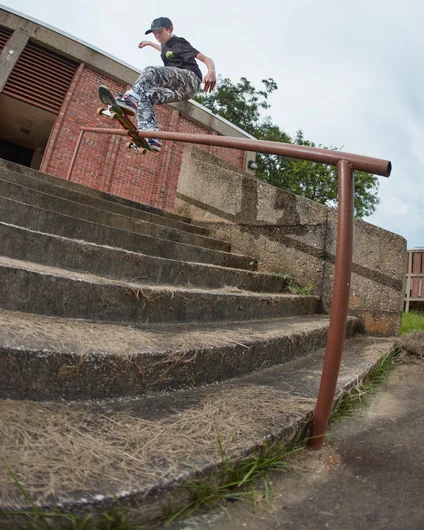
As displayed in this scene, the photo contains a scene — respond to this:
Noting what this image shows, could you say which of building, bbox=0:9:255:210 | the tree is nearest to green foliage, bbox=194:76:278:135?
the tree

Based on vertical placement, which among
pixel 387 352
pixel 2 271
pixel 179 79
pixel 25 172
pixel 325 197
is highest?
pixel 325 197

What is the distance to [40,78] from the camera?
1033cm

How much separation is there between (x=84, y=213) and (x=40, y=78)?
31.4ft

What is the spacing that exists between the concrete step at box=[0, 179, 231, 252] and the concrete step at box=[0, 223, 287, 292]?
44cm

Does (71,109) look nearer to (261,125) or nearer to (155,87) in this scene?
(155,87)

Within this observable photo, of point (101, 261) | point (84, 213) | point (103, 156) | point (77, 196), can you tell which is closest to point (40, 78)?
point (103, 156)

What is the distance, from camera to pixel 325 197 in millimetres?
22641

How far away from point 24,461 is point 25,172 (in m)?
3.32

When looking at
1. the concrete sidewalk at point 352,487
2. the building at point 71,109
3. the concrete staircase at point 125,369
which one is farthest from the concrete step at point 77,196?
the building at point 71,109

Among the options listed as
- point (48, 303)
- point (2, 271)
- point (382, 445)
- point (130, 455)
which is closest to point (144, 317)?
point (48, 303)

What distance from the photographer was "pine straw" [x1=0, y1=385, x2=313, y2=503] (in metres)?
0.92

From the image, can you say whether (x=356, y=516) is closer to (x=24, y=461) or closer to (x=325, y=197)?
(x=24, y=461)

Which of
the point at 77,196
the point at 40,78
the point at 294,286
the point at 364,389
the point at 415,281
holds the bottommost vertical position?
the point at 364,389

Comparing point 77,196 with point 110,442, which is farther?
point 77,196
